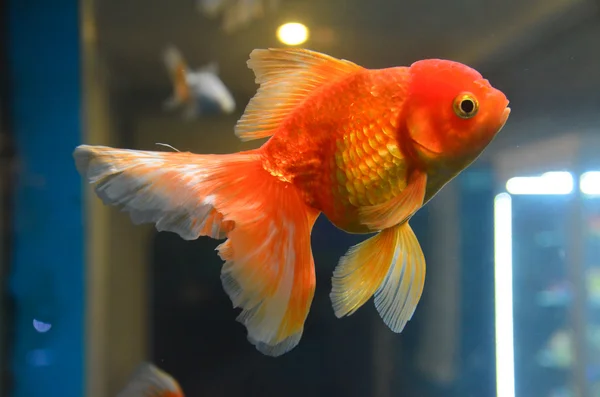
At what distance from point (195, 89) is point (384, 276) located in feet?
2.73

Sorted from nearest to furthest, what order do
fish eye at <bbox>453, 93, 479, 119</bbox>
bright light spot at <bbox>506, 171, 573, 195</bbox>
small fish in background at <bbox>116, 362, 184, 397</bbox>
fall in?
fish eye at <bbox>453, 93, 479, 119</bbox> < small fish in background at <bbox>116, 362, 184, 397</bbox> < bright light spot at <bbox>506, 171, 573, 195</bbox>

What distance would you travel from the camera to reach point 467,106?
0.91 feet

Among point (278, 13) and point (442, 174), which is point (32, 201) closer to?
point (278, 13)

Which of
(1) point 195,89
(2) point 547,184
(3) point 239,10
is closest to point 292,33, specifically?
(3) point 239,10

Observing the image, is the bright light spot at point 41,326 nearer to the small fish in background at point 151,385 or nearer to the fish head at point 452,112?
the small fish in background at point 151,385

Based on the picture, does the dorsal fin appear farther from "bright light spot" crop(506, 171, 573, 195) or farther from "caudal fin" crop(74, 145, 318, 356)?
"bright light spot" crop(506, 171, 573, 195)

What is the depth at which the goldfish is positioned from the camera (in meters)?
0.29

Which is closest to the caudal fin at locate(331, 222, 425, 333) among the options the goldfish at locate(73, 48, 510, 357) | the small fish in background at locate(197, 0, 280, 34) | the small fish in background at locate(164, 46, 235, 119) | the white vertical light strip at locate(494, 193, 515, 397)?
the goldfish at locate(73, 48, 510, 357)

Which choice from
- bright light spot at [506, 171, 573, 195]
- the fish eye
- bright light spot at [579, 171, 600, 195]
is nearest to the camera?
the fish eye

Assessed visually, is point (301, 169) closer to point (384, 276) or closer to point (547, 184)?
point (384, 276)

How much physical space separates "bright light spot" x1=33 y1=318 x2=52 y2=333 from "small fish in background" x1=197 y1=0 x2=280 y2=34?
32.6 inches

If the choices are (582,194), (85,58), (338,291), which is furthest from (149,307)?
(582,194)

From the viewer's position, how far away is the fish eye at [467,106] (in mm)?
278

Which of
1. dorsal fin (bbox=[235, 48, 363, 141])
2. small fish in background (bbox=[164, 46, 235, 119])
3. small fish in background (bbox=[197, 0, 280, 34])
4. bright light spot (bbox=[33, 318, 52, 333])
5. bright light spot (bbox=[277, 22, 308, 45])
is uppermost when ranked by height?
small fish in background (bbox=[197, 0, 280, 34])
